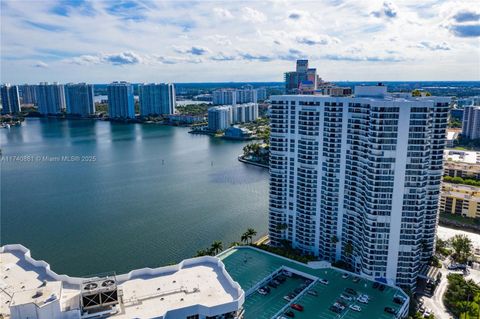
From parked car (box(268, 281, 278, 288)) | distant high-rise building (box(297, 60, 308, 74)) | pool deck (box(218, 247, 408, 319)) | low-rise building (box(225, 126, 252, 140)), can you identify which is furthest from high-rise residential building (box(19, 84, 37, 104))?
parked car (box(268, 281, 278, 288))

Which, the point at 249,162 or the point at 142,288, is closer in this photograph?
the point at 142,288

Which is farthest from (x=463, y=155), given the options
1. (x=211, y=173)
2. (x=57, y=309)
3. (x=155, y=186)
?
(x=57, y=309)

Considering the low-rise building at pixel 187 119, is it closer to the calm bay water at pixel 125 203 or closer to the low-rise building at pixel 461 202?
the calm bay water at pixel 125 203

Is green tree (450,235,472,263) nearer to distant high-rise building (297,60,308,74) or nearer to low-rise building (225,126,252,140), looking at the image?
low-rise building (225,126,252,140)

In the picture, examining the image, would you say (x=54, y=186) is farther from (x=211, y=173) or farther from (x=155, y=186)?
(x=211, y=173)

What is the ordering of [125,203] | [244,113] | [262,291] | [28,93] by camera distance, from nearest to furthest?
[262,291] < [125,203] < [244,113] < [28,93]

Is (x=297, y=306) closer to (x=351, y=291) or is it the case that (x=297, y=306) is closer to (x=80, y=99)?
(x=351, y=291)

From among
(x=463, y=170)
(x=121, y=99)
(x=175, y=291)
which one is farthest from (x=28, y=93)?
(x=175, y=291)

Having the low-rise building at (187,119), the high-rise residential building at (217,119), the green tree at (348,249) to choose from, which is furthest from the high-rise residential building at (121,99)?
the green tree at (348,249)
